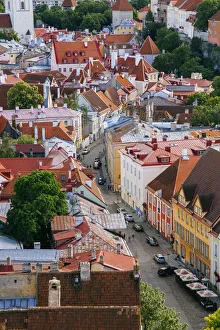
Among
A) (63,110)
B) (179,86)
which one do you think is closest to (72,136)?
(63,110)

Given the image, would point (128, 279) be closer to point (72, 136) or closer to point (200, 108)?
point (72, 136)

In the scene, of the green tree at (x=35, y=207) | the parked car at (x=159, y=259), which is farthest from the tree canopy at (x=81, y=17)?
the parked car at (x=159, y=259)

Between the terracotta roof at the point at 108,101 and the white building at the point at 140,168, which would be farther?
the terracotta roof at the point at 108,101

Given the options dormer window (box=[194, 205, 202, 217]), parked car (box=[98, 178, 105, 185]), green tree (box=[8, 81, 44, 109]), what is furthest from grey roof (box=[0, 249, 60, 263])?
green tree (box=[8, 81, 44, 109])

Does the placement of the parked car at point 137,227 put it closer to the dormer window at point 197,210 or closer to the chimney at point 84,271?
the dormer window at point 197,210

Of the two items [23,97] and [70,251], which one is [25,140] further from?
[70,251]

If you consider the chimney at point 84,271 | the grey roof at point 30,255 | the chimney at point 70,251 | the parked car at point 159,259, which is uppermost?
the chimney at point 84,271
